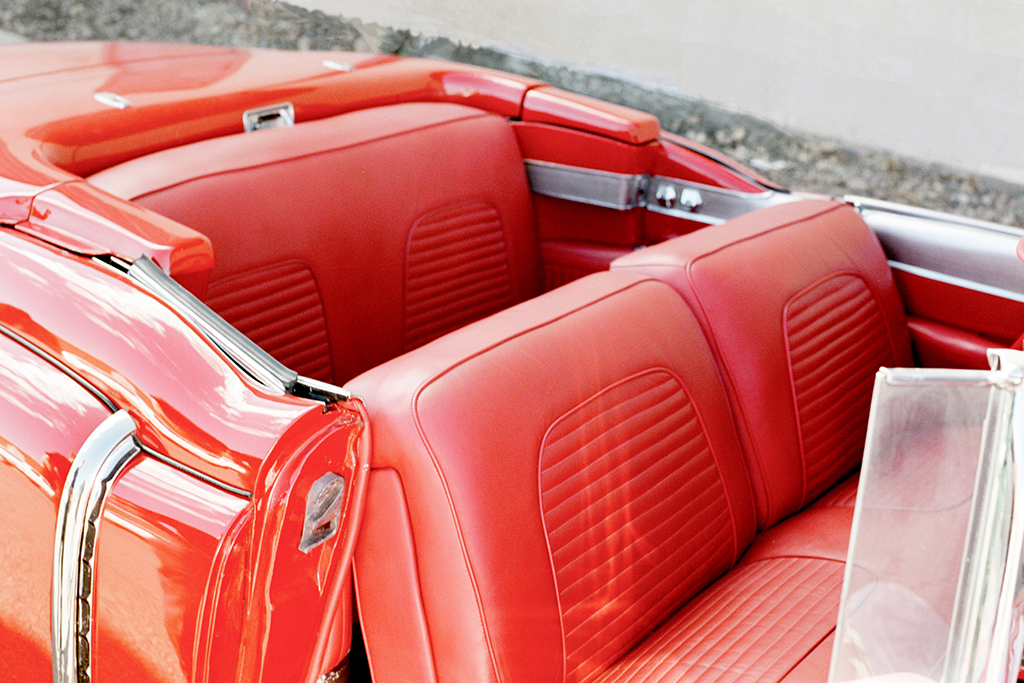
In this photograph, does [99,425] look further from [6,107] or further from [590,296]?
[6,107]

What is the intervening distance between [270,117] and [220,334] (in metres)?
0.88

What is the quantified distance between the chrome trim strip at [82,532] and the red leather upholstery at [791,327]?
81 cm

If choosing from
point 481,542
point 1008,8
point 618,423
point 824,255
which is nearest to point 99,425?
point 481,542

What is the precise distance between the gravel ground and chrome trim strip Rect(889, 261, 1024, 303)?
10.4 feet

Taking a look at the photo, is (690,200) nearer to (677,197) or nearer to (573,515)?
(677,197)

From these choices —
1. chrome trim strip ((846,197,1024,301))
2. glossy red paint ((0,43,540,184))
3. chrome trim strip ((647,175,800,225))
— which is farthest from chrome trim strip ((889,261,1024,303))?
glossy red paint ((0,43,540,184))

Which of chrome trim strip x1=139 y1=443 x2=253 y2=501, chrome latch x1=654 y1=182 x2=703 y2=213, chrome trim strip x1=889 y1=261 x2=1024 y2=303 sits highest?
chrome latch x1=654 y1=182 x2=703 y2=213

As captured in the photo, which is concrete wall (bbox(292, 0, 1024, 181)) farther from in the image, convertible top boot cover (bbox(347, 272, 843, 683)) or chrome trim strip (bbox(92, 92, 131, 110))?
chrome trim strip (bbox(92, 92, 131, 110))

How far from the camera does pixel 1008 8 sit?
15.4 ft

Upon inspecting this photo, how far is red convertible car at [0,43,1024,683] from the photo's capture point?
890mm

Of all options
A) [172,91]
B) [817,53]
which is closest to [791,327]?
[172,91]

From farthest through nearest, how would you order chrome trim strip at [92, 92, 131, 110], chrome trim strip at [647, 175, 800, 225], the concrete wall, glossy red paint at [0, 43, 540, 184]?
the concrete wall < chrome trim strip at [647, 175, 800, 225] < chrome trim strip at [92, 92, 131, 110] < glossy red paint at [0, 43, 540, 184]

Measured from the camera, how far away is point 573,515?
109 centimetres

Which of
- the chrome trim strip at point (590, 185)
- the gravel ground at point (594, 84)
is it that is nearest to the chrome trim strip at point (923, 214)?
the chrome trim strip at point (590, 185)
